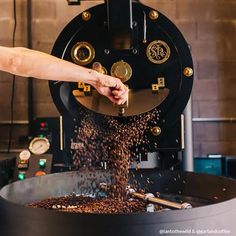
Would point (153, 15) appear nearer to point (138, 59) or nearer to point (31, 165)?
point (138, 59)

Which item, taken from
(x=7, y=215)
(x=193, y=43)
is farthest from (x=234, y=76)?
(x=7, y=215)

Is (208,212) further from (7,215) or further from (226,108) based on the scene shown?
(226,108)

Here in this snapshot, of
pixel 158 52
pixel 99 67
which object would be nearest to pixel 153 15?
pixel 158 52

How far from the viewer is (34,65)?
776mm

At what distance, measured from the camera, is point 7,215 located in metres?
0.83

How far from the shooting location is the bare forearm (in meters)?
0.77

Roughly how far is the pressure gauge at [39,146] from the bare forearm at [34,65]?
0.82m

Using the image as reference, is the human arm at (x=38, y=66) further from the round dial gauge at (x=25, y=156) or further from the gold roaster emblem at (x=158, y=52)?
the round dial gauge at (x=25, y=156)

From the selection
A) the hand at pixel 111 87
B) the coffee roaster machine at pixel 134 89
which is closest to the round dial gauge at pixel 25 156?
the coffee roaster machine at pixel 134 89

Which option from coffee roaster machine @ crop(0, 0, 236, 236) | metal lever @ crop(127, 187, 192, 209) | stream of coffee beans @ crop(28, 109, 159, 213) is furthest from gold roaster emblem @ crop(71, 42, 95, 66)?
metal lever @ crop(127, 187, 192, 209)

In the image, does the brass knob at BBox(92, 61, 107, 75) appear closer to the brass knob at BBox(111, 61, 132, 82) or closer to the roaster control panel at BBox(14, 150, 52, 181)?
the brass knob at BBox(111, 61, 132, 82)

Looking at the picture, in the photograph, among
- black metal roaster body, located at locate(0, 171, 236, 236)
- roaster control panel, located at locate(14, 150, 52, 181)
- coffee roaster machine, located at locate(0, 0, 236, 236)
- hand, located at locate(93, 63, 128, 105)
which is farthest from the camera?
roaster control panel, located at locate(14, 150, 52, 181)

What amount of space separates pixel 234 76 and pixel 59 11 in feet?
3.31

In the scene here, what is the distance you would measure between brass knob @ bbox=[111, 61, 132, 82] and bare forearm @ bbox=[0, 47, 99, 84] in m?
0.33
